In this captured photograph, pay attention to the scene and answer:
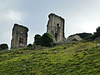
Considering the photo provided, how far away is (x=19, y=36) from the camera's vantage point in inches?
2606

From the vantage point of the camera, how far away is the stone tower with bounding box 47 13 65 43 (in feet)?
198

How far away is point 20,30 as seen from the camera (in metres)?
67.1

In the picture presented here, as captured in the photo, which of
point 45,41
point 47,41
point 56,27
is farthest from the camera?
point 56,27

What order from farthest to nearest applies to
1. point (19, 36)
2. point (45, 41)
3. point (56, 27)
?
Result: 1. point (19, 36)
2. point (56, 27)
3. point (45, 41)

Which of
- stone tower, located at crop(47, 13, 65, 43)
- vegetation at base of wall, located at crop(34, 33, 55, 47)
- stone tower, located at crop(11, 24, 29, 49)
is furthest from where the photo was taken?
stone tower, located at crop(11, 24, 29, 49)

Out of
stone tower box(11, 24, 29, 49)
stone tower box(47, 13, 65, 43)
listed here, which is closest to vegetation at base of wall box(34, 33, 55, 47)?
stone tower box(47, 13, 65, 43)

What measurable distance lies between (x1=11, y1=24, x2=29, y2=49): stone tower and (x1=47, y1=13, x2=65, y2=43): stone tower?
35.4 ft

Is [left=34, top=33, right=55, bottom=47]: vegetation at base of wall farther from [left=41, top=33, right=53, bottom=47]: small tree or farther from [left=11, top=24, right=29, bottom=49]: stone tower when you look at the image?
[left=11, top=24, right=29, bottom=49]: stone tower

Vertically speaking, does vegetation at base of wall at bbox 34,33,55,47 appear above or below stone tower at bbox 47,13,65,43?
below

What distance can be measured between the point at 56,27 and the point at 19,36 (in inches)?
522

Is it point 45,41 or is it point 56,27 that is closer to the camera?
point 45,41

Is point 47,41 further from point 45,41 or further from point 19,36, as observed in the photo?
point 19,36

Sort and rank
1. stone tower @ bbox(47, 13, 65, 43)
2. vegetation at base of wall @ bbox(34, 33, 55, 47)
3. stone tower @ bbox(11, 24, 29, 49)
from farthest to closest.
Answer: stone tower @ bbox(11, 24, 29, 49), stone tower @ bbox(47, 13, 65, 43), vegetation at base of wall @ bbox(34, 33, 55, 47)

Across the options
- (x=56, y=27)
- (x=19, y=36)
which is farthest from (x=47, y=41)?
(x=19, y=36)
